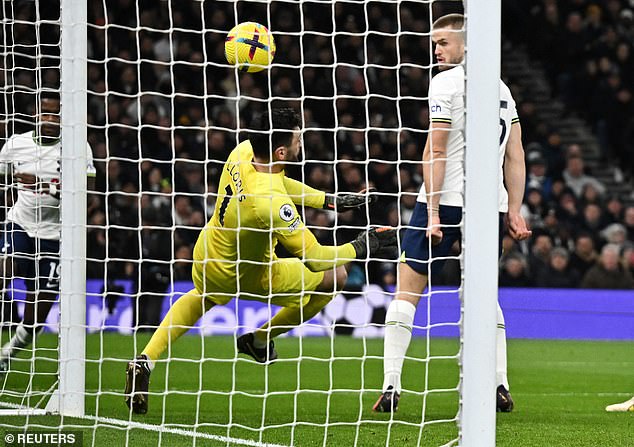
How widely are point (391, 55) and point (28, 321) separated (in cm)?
838

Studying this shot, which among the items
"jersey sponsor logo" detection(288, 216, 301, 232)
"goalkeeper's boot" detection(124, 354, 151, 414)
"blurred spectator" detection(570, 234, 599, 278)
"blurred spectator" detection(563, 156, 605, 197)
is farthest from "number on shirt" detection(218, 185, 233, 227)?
"blurred spectator" detection(563, 156, 605, 197)

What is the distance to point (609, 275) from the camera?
1315cm

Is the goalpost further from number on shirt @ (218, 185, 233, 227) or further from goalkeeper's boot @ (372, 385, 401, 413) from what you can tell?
number on shirt @ (218, 185, 233, 227)

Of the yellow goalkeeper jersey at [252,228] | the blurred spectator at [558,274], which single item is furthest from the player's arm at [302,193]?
the blurred spectator at [558,274]

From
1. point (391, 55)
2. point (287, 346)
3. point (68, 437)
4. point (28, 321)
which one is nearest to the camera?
point (68, 437)

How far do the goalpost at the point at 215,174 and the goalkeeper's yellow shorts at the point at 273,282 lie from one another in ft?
0.72

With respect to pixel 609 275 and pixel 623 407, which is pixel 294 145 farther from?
pixel 609 275

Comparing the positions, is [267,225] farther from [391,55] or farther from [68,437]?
[391,55]

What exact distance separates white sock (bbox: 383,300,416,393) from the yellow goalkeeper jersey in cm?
43

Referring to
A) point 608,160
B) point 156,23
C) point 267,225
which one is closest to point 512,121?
point 267,225

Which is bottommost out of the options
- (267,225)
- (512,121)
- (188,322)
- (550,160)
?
(188,322)

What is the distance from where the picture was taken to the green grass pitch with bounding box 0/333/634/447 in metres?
4.96

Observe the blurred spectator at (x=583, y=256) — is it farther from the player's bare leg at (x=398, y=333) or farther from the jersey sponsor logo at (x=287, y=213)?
the jersey sponsor logo at (x=287, y=213)

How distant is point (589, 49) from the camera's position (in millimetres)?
16547
